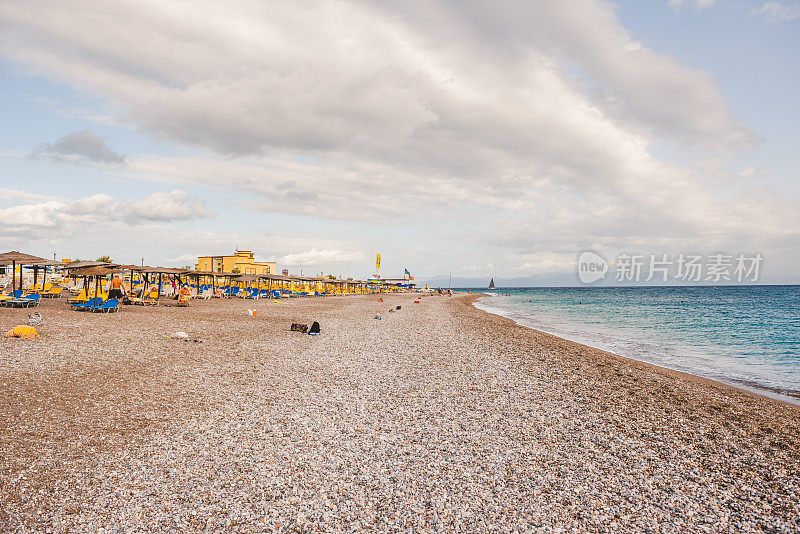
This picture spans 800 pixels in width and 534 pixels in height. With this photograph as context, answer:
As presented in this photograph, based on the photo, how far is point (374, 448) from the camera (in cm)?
550

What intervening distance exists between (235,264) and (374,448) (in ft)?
255

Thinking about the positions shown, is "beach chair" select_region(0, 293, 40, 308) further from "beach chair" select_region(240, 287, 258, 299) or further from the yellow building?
the yellow building

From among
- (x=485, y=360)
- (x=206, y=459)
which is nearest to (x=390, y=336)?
(x=485, y=360)

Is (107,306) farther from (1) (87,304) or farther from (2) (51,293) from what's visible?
A: (2) (51,293)

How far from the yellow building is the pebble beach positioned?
69411 millimetres

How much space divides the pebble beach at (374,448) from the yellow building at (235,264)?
69411 millimetres

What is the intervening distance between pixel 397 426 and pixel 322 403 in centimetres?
166

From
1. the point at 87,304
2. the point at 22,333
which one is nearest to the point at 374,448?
the point at 22,333

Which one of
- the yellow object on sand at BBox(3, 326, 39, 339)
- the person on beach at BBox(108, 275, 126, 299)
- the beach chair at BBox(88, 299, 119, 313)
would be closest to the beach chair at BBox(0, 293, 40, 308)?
the person on beach at BBox(108, 275, 126, 299)

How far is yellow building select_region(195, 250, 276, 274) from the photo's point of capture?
7700 centimetres

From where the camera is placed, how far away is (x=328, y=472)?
15.7 feet

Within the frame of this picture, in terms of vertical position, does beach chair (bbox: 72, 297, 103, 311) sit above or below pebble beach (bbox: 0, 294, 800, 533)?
above

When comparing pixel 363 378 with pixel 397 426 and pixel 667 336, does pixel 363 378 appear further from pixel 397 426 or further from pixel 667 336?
pixel 667 336

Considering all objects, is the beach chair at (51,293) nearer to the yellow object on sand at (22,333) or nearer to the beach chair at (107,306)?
the beach chair at (107,306)
